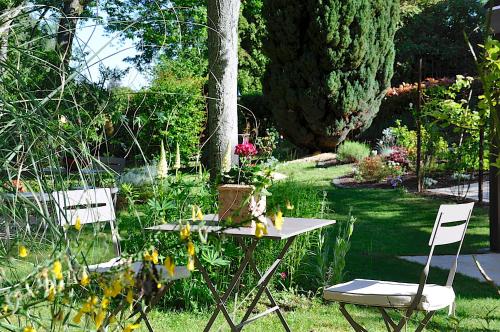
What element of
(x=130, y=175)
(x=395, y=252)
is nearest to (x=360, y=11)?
(x=130, y=175)

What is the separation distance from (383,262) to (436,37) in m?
15.6

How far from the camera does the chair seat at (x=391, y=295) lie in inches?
119

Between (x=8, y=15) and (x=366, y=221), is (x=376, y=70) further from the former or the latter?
(x=8, y=15)

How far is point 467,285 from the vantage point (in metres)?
5.09

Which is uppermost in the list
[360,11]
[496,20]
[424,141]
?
[360,11]

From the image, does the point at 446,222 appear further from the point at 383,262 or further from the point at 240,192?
the point at 383,262

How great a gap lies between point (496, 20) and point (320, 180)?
5.82m

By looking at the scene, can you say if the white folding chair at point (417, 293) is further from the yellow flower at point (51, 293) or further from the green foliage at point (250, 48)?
the green foliage at point (250, 48)

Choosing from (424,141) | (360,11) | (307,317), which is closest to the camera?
(307,317)

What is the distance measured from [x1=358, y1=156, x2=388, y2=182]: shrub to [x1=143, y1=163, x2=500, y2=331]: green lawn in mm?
619

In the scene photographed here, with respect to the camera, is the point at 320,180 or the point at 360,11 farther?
the point at 360,11

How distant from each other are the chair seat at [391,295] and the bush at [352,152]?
957 centimetres

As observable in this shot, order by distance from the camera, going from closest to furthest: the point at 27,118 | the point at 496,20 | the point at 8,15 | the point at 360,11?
the point at 27,118 < the point at 8,15 < the point at 496,20 < the point at 360,11

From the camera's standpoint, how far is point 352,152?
12.9 m
